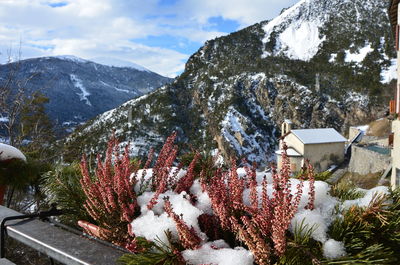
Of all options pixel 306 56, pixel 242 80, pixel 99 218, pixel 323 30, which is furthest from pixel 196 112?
pixel 99 218

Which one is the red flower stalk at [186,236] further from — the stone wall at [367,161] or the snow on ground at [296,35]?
the snow on ground at [296,35]

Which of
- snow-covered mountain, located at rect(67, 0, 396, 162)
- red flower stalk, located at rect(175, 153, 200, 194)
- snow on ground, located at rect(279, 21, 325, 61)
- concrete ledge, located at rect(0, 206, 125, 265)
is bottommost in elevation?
concrete ledge, located at rect(0, 206, 125, 265)

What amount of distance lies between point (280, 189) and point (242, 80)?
93.3m

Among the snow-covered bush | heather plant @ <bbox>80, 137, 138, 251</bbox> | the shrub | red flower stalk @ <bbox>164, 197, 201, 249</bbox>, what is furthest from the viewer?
the shrub

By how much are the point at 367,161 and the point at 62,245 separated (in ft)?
114

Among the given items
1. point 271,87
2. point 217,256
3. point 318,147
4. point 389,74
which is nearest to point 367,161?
point 318,147

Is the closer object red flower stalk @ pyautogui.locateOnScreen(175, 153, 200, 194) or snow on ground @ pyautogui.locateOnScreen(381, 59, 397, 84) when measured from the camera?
red flower stalk @ pyautogui.locateOnScreen(175, 153, 200, 194)

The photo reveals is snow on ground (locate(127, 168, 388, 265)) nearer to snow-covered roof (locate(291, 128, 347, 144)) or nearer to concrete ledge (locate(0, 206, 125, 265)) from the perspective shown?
concrete ledge (locate(0, 206, 125, 265))

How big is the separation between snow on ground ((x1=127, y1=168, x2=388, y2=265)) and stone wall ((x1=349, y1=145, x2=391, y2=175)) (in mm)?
30892

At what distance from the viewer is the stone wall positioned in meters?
30.1

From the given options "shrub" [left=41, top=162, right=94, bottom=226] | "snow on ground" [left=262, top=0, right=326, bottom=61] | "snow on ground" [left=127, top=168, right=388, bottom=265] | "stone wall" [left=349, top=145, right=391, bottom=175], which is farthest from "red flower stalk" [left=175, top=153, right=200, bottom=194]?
"snow on ground" [left=262, top=0, right=326, bottom=61]

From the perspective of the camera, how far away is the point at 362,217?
4.99ft

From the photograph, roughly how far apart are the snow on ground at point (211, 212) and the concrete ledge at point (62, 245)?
8.8 inches

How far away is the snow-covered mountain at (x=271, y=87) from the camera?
80.2m
